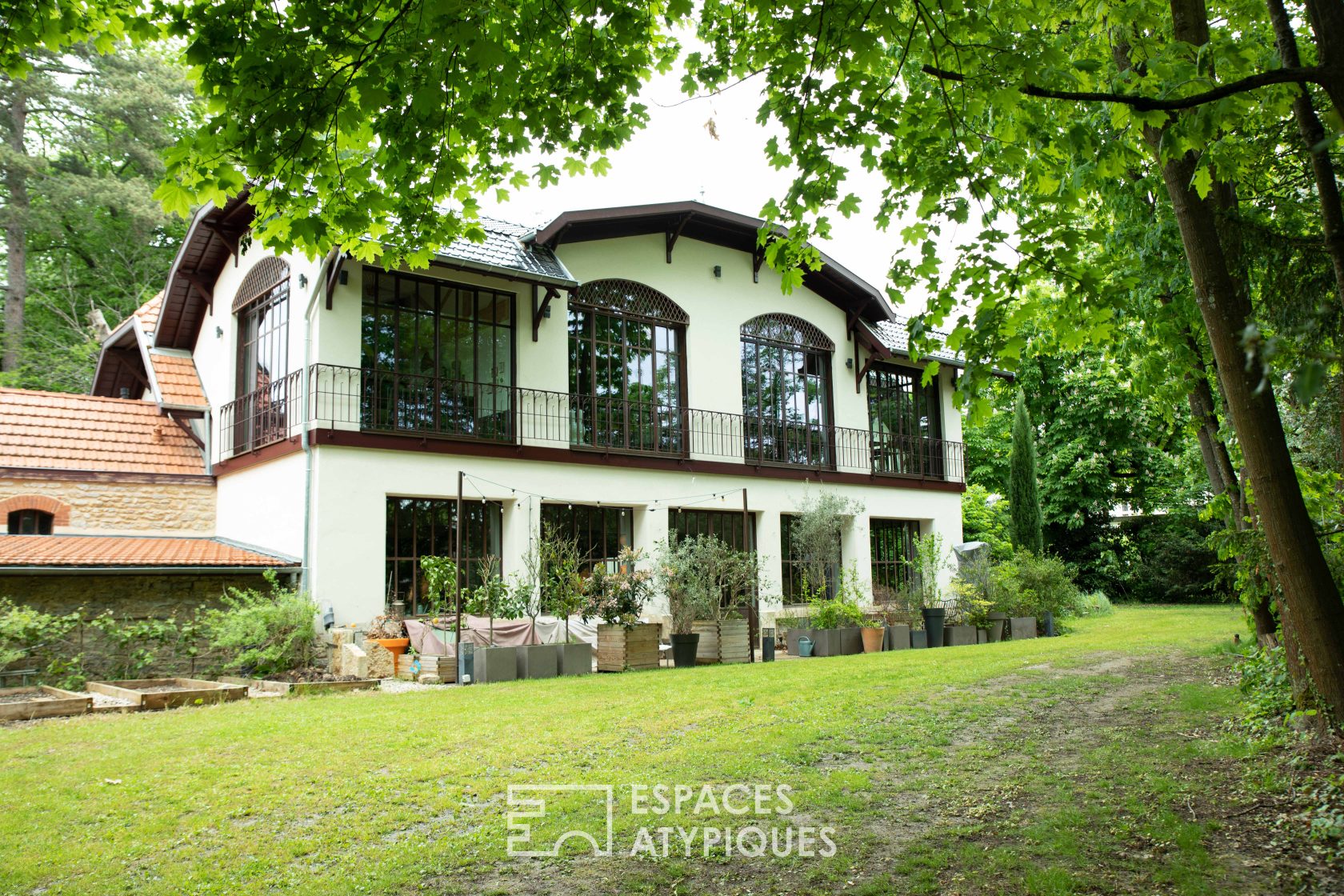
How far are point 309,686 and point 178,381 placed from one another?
9151 mm

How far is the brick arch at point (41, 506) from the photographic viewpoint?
14.4m

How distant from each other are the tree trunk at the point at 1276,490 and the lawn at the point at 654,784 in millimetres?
814

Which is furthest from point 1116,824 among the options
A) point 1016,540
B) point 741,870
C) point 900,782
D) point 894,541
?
point 1016,540

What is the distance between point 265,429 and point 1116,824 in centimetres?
1338

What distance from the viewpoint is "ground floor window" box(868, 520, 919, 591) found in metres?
20.2

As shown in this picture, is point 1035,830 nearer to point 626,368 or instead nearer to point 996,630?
point 626,368

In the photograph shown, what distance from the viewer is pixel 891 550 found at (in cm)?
2059

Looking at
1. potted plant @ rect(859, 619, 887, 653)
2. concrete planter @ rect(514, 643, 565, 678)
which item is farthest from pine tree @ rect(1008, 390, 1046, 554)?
concrete planter @ rect(514, 643, 565, 678)

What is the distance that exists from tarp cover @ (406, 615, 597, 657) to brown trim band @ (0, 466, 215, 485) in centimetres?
594

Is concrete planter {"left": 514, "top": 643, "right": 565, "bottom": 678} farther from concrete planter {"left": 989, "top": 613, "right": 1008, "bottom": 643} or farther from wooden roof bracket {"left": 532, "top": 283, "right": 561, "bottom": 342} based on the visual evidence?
concrete planter {"left": 989, "top": 613, "right": 1008, "bottom": 643}

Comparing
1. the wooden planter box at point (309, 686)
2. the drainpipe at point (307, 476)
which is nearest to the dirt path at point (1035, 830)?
the wooden planter box at point (309, 686)

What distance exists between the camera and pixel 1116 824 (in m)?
4.73

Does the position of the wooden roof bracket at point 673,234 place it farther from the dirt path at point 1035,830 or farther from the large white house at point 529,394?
the dirt path at point 1035,830

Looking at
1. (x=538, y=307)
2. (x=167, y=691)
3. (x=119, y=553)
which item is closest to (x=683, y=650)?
(x=538, y=307)
